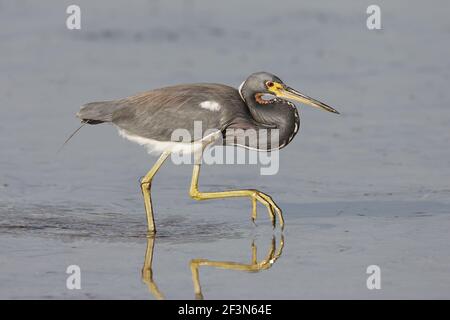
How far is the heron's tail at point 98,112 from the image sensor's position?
9.16m

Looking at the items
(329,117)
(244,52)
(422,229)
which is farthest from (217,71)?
(422,229)

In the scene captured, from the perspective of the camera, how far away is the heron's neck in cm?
892

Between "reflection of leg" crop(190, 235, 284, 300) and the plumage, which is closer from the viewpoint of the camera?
"reflection of leg" crop(190, 235, 284, 300)

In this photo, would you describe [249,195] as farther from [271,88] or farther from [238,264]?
[238,264]

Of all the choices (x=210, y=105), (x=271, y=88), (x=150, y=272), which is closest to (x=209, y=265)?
(x=150, y=272)

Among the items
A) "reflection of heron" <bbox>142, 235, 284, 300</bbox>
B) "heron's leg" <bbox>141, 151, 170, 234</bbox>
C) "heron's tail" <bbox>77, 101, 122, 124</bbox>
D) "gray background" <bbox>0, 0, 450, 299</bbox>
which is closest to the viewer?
"reflection of heron" <bbox>142, 235, 284, 300</bbox>

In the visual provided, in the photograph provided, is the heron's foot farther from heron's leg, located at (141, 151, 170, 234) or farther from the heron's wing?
heron's leg, located at (141, 151, 170, 234)

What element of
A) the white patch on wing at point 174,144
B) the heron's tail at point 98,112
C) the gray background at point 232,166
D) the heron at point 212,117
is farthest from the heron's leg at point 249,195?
the heron's tail at point 98,112

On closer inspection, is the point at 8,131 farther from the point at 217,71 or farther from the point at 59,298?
the point at 59,298

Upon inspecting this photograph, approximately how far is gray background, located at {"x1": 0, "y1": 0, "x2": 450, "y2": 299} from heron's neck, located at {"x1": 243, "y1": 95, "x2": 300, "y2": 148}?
0.73 metres

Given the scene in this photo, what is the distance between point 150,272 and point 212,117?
1822 mm

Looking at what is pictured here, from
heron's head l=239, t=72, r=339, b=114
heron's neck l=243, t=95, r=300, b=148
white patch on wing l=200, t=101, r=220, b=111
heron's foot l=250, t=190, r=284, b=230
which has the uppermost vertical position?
heron's head l=239, t=72, r=339, b=114

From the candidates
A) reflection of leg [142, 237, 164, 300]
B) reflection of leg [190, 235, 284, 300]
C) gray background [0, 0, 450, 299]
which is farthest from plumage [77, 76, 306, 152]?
reflection of leg [190, 235, 284, 300]

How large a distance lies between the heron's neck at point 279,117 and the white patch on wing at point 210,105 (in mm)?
322
